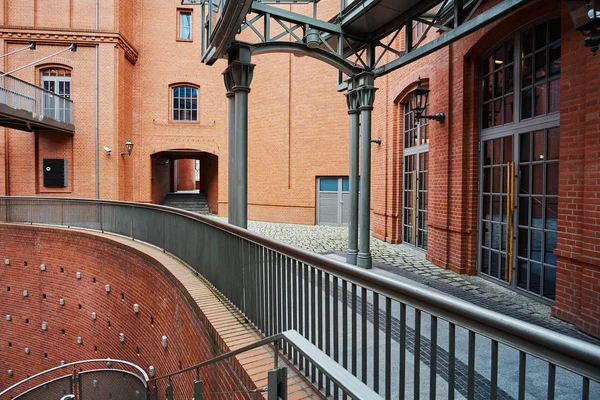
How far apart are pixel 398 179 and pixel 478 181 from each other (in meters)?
3.56

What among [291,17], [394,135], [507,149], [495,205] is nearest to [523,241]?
[495,205]

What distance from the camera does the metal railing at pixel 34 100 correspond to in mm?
13477

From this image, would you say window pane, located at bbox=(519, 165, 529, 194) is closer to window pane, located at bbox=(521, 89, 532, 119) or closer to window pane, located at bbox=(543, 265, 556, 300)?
window pane, located at bbox=(521, 89, 532, 119)

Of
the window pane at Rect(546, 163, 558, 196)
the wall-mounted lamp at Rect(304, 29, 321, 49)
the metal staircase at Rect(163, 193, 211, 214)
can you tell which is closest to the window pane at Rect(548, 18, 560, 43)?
the window pane at Rect(546, 163, 558, 196)

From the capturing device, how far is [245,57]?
219 inches

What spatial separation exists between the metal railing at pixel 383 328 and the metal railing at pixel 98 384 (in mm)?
2769

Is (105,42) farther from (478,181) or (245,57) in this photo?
(478,181)

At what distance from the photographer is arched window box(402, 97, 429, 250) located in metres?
9.01

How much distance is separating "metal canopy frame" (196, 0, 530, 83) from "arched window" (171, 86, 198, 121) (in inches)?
494

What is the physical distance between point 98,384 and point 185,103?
13.5 meters

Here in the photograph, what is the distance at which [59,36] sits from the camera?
53.2ft

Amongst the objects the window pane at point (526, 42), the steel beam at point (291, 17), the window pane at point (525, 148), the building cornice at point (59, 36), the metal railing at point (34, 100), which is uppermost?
the building cornice at point (59, 36)

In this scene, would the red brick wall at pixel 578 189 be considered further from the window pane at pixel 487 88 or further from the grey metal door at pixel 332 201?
the grey metal door at pixel 332 201

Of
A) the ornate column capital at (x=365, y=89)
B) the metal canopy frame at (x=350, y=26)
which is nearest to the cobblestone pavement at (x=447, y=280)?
the ornate column capital at (x=365, y=89)
